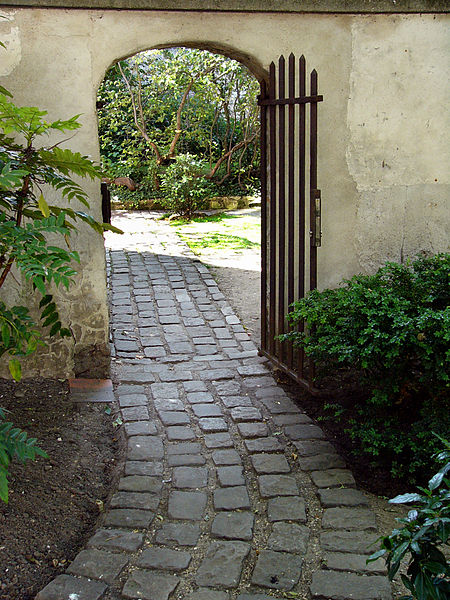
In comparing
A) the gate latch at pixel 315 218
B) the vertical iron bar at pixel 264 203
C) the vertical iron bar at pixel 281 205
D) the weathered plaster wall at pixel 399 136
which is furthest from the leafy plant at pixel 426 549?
the vertical iron bar at pixel 264 203

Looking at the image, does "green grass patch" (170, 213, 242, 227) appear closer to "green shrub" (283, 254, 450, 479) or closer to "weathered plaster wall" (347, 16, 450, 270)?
"weathered plaster wall" (347, 16, 450, 270)

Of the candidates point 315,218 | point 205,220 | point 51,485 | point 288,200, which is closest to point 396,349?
point 315,218

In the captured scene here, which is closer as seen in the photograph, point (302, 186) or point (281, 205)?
point (302, 186)

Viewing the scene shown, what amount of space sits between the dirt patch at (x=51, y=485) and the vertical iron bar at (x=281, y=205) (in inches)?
66.5

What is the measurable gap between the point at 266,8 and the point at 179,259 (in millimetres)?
5554

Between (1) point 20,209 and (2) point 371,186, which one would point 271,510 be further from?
(2) point 371,186

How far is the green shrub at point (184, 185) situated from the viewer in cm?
1454

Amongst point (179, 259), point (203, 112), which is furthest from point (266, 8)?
point (203, 112)

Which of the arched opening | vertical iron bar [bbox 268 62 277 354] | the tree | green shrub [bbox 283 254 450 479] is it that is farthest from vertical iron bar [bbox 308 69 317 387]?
the tree

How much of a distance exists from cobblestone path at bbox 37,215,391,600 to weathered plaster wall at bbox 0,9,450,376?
1000 mm

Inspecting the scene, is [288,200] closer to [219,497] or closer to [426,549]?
[219,497]

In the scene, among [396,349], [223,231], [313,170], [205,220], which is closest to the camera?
[396,349]

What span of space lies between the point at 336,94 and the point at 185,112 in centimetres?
1097

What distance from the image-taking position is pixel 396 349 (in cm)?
373
